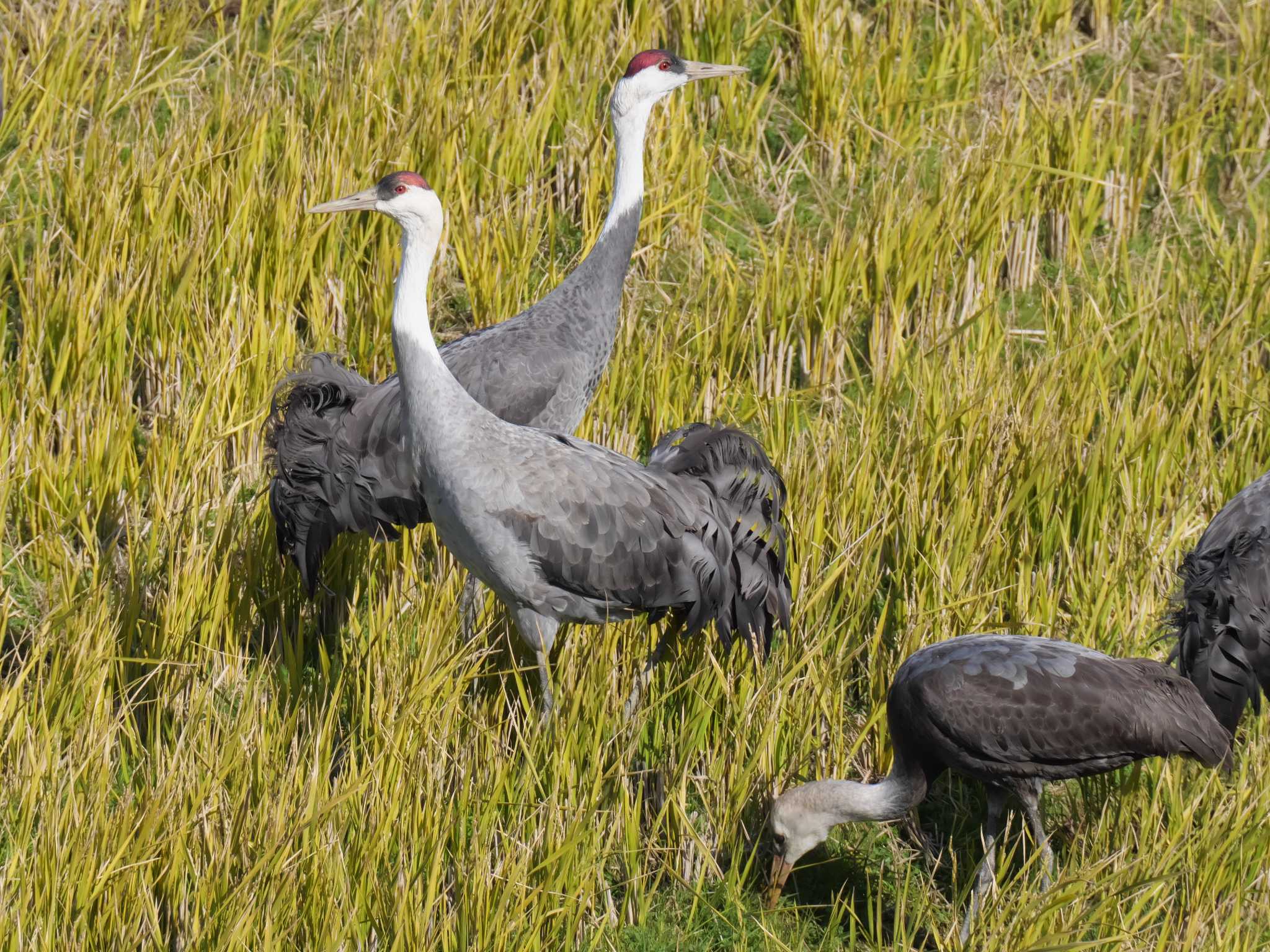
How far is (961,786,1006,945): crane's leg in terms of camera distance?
3080 mm

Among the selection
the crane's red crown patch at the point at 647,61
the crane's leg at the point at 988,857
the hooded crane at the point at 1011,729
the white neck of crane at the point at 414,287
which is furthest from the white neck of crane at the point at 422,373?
the crane's leg at the point at 988,857

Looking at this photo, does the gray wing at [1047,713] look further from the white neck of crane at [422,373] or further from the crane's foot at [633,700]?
the white neck of crane at [422,373]

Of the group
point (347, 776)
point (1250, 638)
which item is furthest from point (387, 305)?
point (1250, 638)

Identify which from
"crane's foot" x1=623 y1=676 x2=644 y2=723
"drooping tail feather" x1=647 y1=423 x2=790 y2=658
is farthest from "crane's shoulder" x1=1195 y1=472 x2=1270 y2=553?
"crane's foot" x1=623 y1=676 x2=644 y2=723

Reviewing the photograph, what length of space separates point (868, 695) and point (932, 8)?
12.1 ft

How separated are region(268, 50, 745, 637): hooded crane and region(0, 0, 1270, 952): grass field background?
6.7 inches

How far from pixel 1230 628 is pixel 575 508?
1.61 metres

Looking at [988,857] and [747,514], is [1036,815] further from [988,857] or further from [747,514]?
[747,514]

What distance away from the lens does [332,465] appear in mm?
3992

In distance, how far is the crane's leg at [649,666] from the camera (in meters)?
3.50

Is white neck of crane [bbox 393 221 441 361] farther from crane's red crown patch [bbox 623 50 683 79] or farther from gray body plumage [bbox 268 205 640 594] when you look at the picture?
crane's red crown patch [bbox 623 50 683 79]

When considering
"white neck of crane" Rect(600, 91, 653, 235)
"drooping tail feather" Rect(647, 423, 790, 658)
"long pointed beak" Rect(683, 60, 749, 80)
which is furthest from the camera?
"long pointed beak" Rect(683, 60, 749, 80)

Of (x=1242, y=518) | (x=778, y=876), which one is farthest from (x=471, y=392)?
(x=1242, y=518)

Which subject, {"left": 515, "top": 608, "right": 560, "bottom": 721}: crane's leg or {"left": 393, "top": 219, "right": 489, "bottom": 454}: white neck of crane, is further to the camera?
{"left": 515, "top": 608, "right": 560, "bottom": 721}: crane's leg
